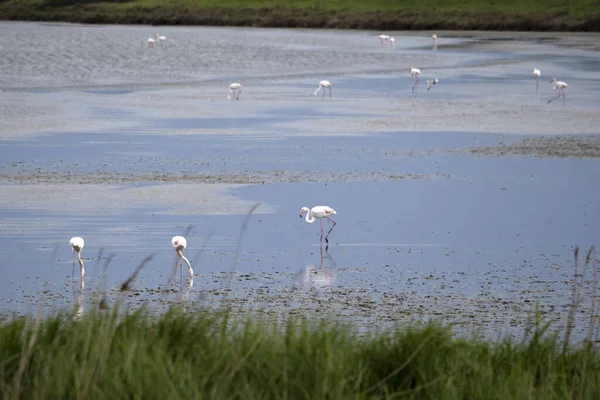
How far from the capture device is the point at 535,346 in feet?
22.5

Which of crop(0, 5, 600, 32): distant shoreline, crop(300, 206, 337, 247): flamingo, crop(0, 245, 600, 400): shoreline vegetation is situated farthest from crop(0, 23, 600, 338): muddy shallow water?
crop(0, 5, 600, 32): distant shoreline

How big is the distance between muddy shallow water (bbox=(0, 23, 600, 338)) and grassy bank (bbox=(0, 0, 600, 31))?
166ft

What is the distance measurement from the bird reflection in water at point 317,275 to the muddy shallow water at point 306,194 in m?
0.03

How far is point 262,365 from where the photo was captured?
6.23 meters

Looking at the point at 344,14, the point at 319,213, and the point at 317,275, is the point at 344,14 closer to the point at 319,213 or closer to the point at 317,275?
the point at 319,213

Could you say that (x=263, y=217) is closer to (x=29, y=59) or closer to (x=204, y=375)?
(x=204, y=375)

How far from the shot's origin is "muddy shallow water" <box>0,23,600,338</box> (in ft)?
35.9

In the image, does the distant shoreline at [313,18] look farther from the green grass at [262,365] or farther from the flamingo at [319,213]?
the green grass at [262,365]

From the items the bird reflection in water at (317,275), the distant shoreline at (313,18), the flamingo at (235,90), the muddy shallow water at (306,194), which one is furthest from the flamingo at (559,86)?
the distant shoreline at (313,18)

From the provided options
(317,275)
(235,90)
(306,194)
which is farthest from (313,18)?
(317,275)

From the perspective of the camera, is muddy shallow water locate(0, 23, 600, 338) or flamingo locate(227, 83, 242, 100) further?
flamingo locate(227, 83, 242, 100)

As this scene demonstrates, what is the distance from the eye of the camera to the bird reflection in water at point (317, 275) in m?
11.5

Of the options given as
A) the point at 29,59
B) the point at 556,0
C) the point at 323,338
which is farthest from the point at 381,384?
the point at 556,0

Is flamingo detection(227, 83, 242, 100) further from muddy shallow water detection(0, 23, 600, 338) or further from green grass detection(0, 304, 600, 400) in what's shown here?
green grass detection(0, 304, 600, 400)
